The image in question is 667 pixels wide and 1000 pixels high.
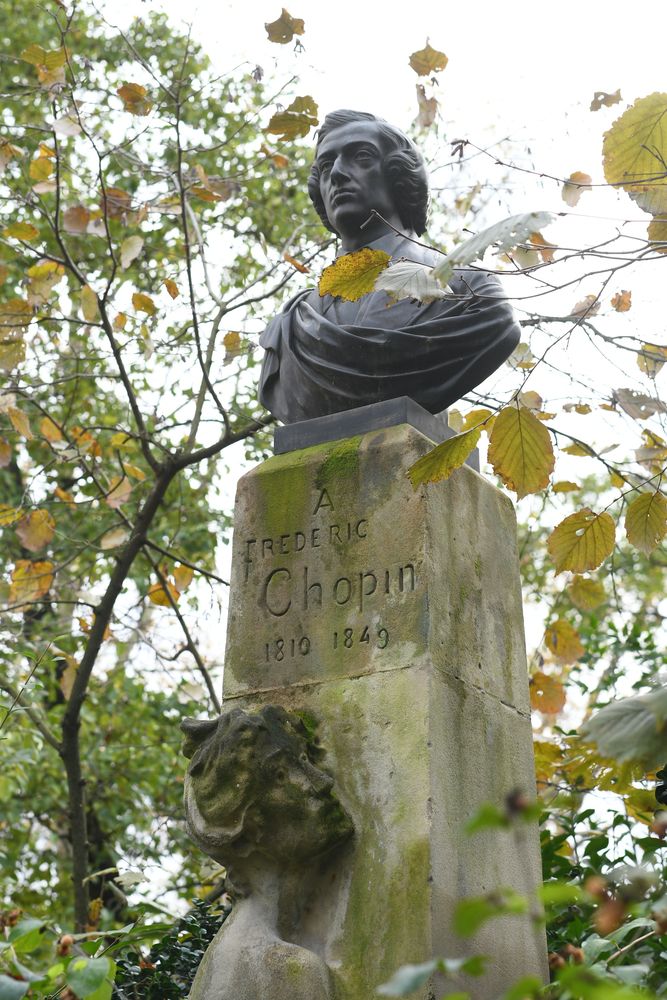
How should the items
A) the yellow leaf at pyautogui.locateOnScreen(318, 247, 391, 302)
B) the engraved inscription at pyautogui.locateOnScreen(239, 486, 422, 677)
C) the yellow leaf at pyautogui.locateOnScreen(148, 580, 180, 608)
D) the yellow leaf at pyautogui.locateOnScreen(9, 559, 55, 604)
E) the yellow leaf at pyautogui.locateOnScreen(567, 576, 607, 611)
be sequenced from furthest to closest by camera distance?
1. the yellow leaf at pyautogui.locateOnScreen(9, 559, 55, 604)
2. the yellow leaf at pyautogui.locateOnScreen(148, 580, 180, 608)
3. the yellow leaf at pyautogui.locateOnScreen(567, 576, 607, 611)
4. the engraved inscription at pyautogui.locateOnScreen(239, 486, 422, 677)
5. the yellow leaf at pyautogui.locateOnScreen(318, 247, 391, 302)

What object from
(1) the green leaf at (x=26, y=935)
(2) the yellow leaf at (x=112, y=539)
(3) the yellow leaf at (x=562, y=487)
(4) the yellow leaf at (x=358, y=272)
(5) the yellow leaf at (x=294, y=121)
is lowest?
(1) the green leaf at (x=26, y=935)

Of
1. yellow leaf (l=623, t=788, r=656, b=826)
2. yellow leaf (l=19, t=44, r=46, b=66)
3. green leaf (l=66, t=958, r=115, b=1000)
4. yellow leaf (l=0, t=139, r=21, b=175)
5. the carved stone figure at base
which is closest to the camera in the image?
green leaf (l=66, t=958, r=115, b=1000)

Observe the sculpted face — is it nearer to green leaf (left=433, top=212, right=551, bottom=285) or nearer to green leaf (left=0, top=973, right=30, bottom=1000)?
green leaf (left=433, top=212, right=551, bottom=285)

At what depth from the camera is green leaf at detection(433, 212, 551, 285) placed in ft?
9.05

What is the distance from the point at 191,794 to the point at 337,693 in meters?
0.52

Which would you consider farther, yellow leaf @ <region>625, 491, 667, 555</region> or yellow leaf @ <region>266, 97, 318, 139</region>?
yellow leaf @ <region>266, 97, 318, 139</region>

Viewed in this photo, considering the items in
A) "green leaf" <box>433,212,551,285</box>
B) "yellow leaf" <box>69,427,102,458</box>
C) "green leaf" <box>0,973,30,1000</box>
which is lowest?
"green leaf" <box>0,973,30,1000</box>

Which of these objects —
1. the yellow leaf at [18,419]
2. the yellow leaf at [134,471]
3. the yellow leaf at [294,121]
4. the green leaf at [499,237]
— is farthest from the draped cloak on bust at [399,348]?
the yellow leaf at [134,471]

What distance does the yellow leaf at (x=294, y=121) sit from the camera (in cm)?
640

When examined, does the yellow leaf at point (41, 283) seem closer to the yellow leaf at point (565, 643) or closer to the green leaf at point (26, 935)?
the yellow leaf at point (565, 643)

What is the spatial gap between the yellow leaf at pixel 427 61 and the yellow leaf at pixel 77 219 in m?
2.07

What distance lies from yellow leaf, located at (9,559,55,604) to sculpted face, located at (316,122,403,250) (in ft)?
12.4

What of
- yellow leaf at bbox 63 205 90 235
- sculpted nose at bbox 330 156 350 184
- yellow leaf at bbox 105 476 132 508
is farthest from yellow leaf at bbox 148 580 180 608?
sculpted nose at bbox 330 156 350 184

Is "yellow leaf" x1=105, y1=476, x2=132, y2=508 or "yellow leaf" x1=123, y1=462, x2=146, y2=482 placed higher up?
"yellow leaf" x1=123, y1=462, x2=146, y2=482
